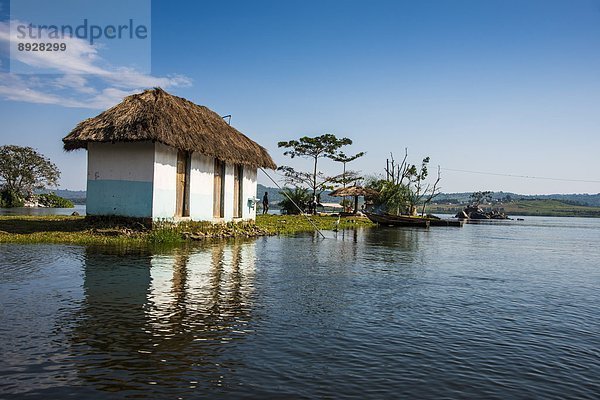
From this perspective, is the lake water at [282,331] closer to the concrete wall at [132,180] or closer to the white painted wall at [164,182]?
the concrete wall at [132,180]

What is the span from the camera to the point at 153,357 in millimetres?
6535

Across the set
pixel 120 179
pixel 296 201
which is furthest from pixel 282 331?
pixel 296 201

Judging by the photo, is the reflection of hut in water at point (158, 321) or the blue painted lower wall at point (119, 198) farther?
the blue painted lower wall at point (119, 198)

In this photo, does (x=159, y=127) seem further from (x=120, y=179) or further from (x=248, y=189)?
(x=248, y=189)

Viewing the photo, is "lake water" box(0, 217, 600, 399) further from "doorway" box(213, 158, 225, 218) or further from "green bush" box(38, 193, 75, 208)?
"green bush" box(38, 193, 75, 208)

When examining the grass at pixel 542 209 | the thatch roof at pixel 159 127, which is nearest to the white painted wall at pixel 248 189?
the thatch roof at pixel 159 127

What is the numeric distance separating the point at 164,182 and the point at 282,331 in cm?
1479

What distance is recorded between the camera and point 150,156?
20750mm

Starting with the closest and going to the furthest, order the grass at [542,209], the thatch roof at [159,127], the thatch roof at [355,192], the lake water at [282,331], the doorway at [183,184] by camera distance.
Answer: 1. the lake water at [282,331]
2. the thatch roof at [159,127]
3. the doorway at [183,184]
4. the thatch roof at [355,192]
5. the grass at [542,209]

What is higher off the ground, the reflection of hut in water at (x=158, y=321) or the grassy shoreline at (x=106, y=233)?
the grassy shoreline at (x=106, y=233)

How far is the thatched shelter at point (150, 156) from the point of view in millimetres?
20562

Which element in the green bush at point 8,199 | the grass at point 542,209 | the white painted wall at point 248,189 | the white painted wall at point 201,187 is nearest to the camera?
the white painted wall at point 201,187

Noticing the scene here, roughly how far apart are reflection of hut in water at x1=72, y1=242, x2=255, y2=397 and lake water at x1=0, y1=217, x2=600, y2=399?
30 millimetres

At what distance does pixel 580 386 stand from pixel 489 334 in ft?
7.55
